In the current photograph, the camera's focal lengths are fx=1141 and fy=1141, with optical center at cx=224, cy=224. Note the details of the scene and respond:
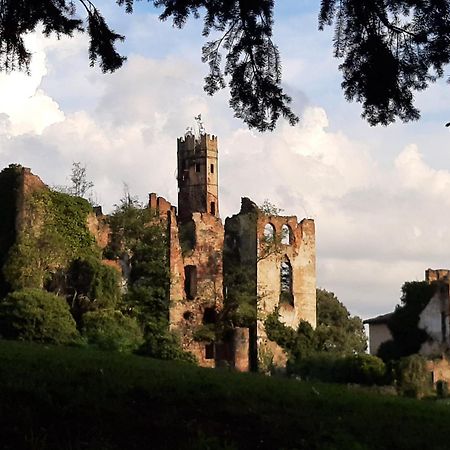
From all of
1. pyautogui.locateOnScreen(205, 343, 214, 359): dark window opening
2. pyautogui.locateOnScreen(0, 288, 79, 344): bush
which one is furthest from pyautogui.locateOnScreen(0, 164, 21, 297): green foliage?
pyautogui.locateOnScreen(205, 343, 214, 359): dark window opening

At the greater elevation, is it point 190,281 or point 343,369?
point 190,281

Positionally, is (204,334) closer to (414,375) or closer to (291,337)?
(291,337)

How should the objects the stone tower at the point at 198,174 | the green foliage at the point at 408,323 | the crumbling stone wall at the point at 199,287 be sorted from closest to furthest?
the green foliage at the point at 408,323
the crumbling stone wall at the point at 199,287
the stone tower at the point at 198,174

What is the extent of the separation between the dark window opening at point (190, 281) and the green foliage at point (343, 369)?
8.97 m

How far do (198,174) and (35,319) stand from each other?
44156 mm

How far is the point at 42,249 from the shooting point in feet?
166

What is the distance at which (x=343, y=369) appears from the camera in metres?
50.2

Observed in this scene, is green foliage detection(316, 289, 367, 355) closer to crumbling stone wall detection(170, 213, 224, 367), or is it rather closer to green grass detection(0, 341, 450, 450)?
crumbling stone wall detection(170, 213, 224, 367)

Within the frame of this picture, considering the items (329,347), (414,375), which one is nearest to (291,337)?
(329,347)

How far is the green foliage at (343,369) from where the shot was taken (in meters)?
48.1

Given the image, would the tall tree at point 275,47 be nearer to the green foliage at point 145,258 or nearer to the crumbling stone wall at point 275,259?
the green foliage at point 145,258

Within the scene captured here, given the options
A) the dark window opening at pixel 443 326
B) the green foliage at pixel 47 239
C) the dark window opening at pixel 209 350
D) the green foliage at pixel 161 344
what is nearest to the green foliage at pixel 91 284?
the green foliage at pixel 47 239

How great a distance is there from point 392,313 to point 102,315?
18.0 metres

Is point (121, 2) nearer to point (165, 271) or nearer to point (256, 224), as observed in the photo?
point (165, 271)
